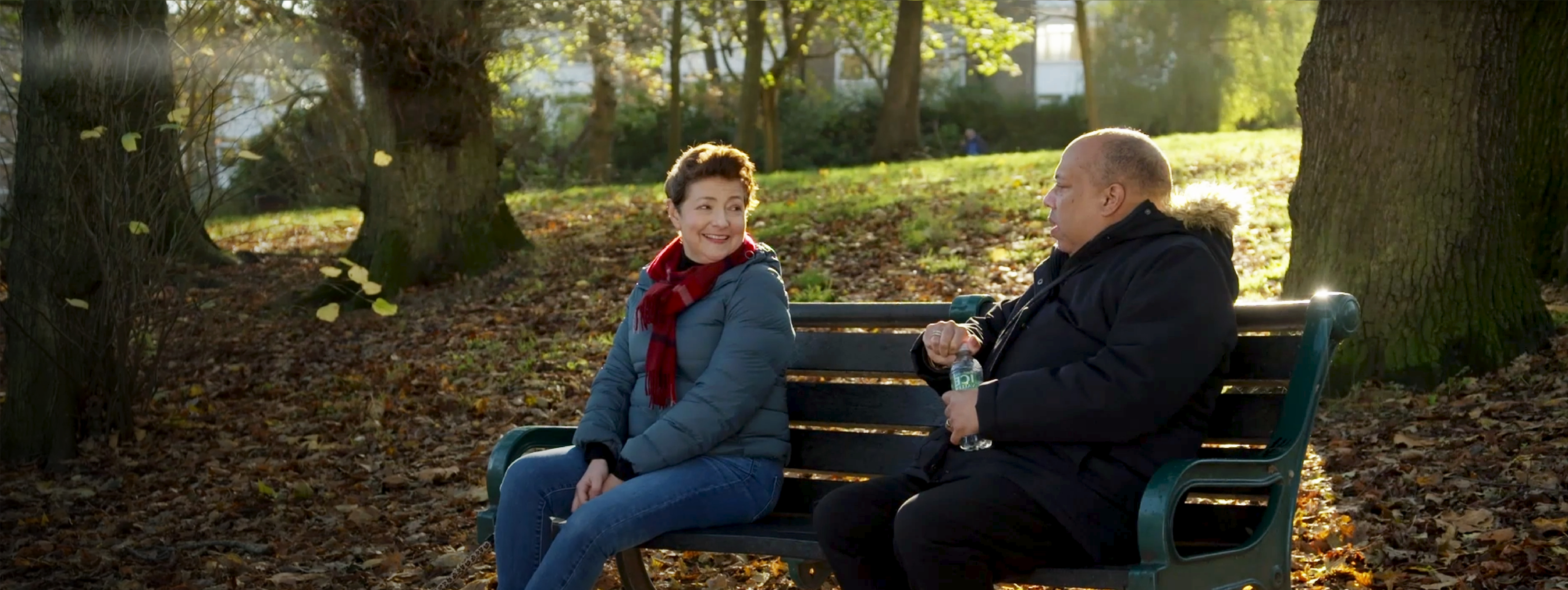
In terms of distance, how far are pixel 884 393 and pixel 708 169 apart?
2.63 feet

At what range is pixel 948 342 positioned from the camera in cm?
382

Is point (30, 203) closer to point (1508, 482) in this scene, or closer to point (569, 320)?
point (569, 320)

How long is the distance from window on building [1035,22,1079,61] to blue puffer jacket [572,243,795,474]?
163 feet

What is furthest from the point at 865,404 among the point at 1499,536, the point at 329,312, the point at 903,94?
the point at 903,94

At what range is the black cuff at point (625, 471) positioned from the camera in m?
4.12

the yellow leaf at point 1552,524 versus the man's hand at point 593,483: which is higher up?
the man's hand at point 593,483

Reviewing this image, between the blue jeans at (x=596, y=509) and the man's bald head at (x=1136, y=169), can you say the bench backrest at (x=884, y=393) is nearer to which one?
the blue jeans at (x=596, y=509)

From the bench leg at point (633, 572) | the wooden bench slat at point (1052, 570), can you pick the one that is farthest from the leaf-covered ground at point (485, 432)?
the wooden bench slat at point (1052, 570)

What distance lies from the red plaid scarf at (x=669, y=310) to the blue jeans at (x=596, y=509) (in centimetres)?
24

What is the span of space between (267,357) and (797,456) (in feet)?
23.2

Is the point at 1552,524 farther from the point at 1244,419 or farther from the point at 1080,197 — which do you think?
the point at 1080,197

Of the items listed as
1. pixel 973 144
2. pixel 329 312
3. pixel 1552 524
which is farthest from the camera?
pixel 973 144

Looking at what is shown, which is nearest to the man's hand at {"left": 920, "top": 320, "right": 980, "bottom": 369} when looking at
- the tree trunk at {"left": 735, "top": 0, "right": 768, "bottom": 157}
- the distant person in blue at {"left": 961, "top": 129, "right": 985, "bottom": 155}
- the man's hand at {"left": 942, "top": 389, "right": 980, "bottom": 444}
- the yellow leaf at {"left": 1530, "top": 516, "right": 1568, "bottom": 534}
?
the man's hand at {"left": 942, "top": 389, "right": 980, "bottom": 444}

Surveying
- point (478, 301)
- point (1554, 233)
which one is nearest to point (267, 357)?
point (478, 301)
